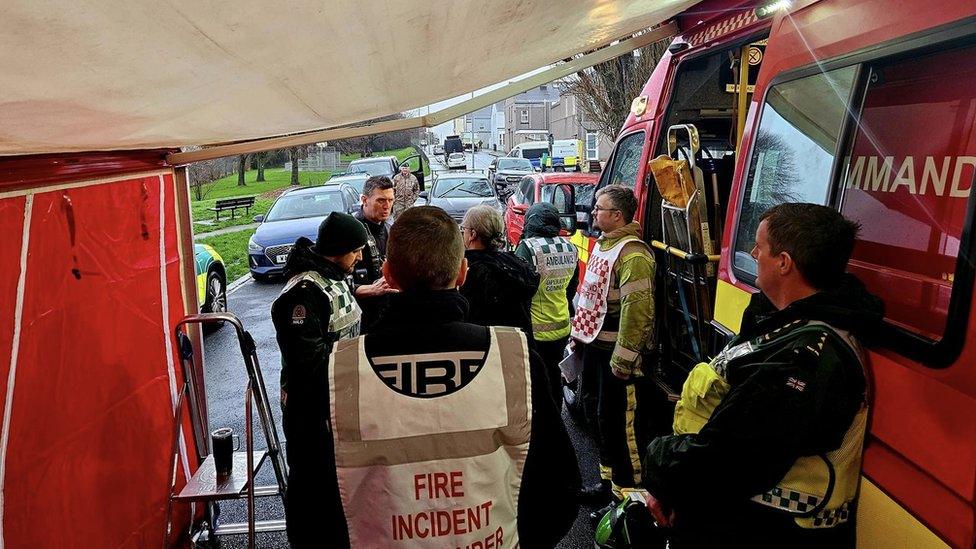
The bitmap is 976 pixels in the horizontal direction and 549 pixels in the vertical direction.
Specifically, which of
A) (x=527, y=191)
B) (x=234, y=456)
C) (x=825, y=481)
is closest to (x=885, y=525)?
(x=825, y=481)

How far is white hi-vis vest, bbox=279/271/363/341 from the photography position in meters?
2.89

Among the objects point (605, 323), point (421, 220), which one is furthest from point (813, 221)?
point (605, 323)

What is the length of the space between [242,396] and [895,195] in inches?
229

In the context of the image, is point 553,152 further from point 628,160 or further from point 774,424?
point 774,424

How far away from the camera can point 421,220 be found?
1816 mm

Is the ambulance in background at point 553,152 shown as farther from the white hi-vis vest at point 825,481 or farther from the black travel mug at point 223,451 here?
the white hi-vis vest at point 825,481

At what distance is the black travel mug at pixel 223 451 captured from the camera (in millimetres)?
3098

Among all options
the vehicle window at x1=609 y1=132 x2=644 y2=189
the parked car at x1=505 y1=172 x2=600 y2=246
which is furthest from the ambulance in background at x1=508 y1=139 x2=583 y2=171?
the vehicle window at x1=609 y1=132 x2=644 y2=189

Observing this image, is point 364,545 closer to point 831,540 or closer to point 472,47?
point 831,540

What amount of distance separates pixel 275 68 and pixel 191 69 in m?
0.32

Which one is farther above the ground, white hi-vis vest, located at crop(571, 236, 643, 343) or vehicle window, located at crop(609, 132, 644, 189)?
vehicle window, located at crop(609, 132, 644, 189)

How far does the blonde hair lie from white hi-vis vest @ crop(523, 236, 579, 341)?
1.71 ft

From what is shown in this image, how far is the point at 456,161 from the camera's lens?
44250mm

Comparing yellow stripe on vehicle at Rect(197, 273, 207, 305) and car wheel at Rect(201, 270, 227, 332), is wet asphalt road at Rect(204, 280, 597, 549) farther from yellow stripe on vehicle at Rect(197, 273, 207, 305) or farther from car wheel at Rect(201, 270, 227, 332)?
yellow stripe on vehicle at Rect(197, 273, 207, 305)
